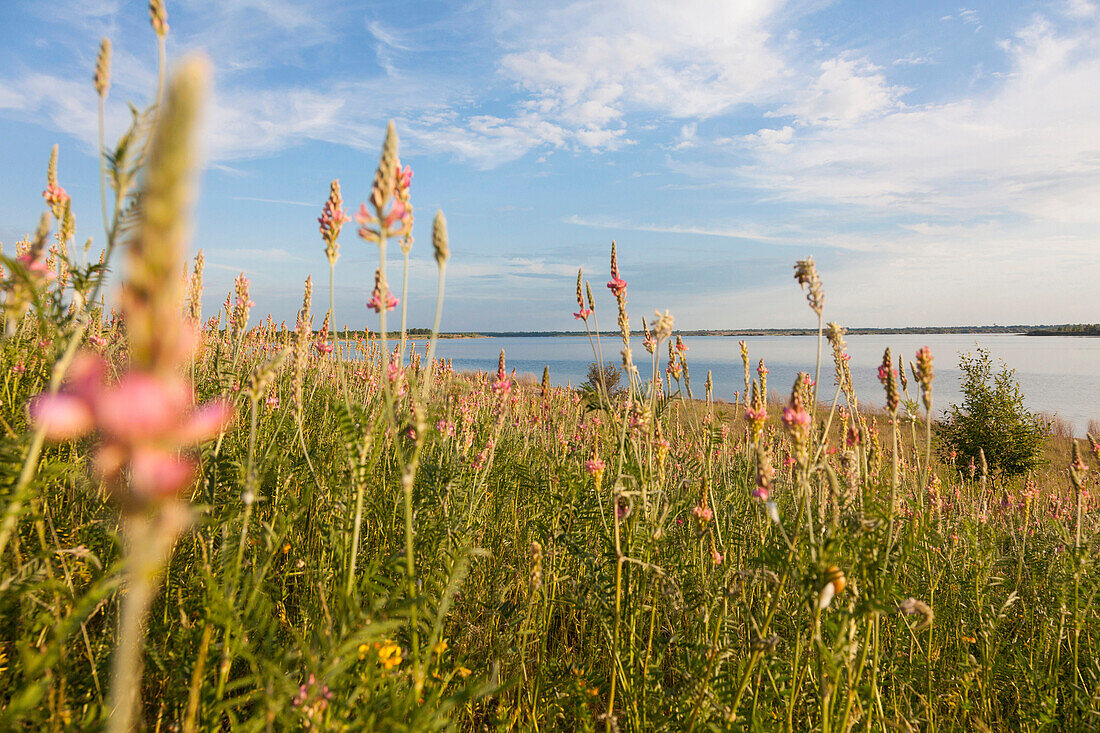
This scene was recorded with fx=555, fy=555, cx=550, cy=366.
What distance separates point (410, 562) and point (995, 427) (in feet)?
61.3

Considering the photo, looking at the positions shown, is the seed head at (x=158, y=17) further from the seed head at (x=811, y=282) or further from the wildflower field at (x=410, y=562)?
the seed head at (x=811, y=282)

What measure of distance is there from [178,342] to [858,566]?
83.4 inches

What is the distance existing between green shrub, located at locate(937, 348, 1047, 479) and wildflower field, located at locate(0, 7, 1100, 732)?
13.7m

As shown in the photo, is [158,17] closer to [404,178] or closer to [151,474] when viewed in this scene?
[404,178]

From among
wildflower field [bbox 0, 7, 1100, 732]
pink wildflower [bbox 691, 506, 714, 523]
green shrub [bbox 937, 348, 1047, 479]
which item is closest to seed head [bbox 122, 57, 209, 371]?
wildflower field [bbox 0, 7, 1100, 732]

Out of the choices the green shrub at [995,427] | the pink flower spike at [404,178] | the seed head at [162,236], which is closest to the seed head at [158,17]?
the pink flower spike at [404,178]

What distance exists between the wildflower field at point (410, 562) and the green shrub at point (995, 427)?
1369 centimetres

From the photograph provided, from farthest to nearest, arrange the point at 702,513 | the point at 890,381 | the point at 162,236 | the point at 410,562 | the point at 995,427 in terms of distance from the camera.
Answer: the point at 995,427
the point at 702,513
the point at 890,381
the point at 410,562
the point at 162,236

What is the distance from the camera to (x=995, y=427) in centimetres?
1516

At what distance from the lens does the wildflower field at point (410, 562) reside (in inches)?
30.8

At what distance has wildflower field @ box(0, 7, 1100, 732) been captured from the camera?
0.78 metres

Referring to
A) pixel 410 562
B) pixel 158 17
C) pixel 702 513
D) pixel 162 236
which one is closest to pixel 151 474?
pixel 162 236

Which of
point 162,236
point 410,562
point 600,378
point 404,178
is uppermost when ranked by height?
point 404,178

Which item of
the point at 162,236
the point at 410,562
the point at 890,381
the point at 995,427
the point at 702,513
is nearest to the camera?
the point at 162,236
